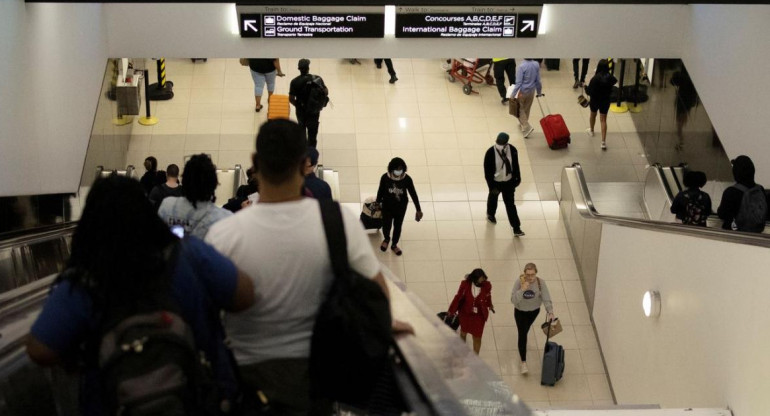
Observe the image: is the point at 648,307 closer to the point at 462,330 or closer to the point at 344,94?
the point at 462,330

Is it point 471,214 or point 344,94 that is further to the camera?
point 344,94

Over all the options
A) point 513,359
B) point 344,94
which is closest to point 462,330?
point 513,359

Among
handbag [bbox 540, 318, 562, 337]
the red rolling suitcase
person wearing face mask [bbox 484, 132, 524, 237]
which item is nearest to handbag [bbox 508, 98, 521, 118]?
the red rolling suitcase

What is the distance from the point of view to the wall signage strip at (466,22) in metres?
11.9

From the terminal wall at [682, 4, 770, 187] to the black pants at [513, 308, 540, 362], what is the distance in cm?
280

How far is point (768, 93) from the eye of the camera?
37.3 ft

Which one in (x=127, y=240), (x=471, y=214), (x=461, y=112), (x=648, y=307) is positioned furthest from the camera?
(x=461, y=112)

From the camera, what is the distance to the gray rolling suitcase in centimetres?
1033

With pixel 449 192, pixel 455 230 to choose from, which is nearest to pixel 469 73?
pixel 449 192

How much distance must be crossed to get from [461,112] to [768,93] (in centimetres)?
543

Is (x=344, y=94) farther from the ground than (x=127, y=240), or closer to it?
farther from the ground

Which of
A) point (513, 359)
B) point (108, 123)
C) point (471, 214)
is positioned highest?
point (108, 123)

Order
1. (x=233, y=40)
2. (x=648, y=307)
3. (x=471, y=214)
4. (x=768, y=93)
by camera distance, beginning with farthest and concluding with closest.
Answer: (x=471, y=214) < (x=233, y=40) < (x=768, y=93) < (x=648, y=307)

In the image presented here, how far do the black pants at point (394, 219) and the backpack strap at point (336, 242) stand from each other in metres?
8.92
